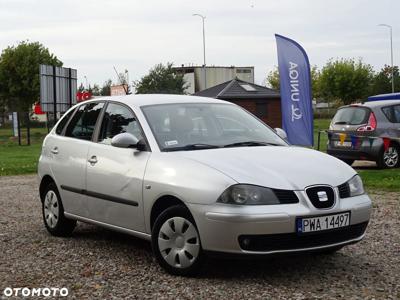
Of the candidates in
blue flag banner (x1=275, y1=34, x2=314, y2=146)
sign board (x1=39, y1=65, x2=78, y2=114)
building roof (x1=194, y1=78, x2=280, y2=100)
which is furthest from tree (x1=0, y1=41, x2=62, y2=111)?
blue flag banner (x1=275, y1=34, x2=314, y2=146)

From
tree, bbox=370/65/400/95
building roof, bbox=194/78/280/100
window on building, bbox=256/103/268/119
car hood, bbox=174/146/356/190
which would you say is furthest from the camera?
tree, bbox=370/65/400/95

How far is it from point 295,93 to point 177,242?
974 centimetres

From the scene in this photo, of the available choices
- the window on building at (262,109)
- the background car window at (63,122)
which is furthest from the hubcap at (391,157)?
the window on building at (262,109)

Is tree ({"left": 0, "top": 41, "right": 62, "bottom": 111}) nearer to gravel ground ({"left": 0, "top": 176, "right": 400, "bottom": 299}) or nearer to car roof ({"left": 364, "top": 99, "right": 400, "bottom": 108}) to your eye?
car roof ({"left": 364, "top": 99, "right": 400, "bottom": 108})

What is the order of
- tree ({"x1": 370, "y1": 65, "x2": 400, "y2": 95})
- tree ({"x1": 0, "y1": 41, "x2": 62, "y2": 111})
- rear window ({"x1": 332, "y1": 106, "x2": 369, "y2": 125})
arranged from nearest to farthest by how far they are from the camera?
rear window ({"x1": 332, "y1": 106, "x2": 369, "y2": 125}) < tree ({"x1": 0, "y1": 41, "x2": 62, "y2": 111}) < tree ({"x1": 370, "y1": 65, "x2": 400, "y2": 95})

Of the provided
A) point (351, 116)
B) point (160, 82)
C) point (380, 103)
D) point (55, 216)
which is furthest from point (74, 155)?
point (160, 82)

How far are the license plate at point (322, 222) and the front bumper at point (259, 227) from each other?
0.04m

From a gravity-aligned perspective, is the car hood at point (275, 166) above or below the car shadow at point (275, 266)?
above

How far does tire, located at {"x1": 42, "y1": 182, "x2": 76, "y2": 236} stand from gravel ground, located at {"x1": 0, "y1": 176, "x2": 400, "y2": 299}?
0.42ft

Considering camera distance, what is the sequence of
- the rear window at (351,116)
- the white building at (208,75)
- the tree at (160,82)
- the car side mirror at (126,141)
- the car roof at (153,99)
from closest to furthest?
the car side mirror at (126,141), the car roof at (153,99), the rear window at (351,116), the tree at (160,82), the white building at (208,75)

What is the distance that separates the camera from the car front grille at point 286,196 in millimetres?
4676

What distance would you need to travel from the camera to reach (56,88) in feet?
76.6

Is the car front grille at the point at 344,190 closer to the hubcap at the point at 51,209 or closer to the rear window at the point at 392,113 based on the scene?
the hubcap at the point at 51,209

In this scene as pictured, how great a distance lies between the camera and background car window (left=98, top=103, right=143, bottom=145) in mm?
5973
